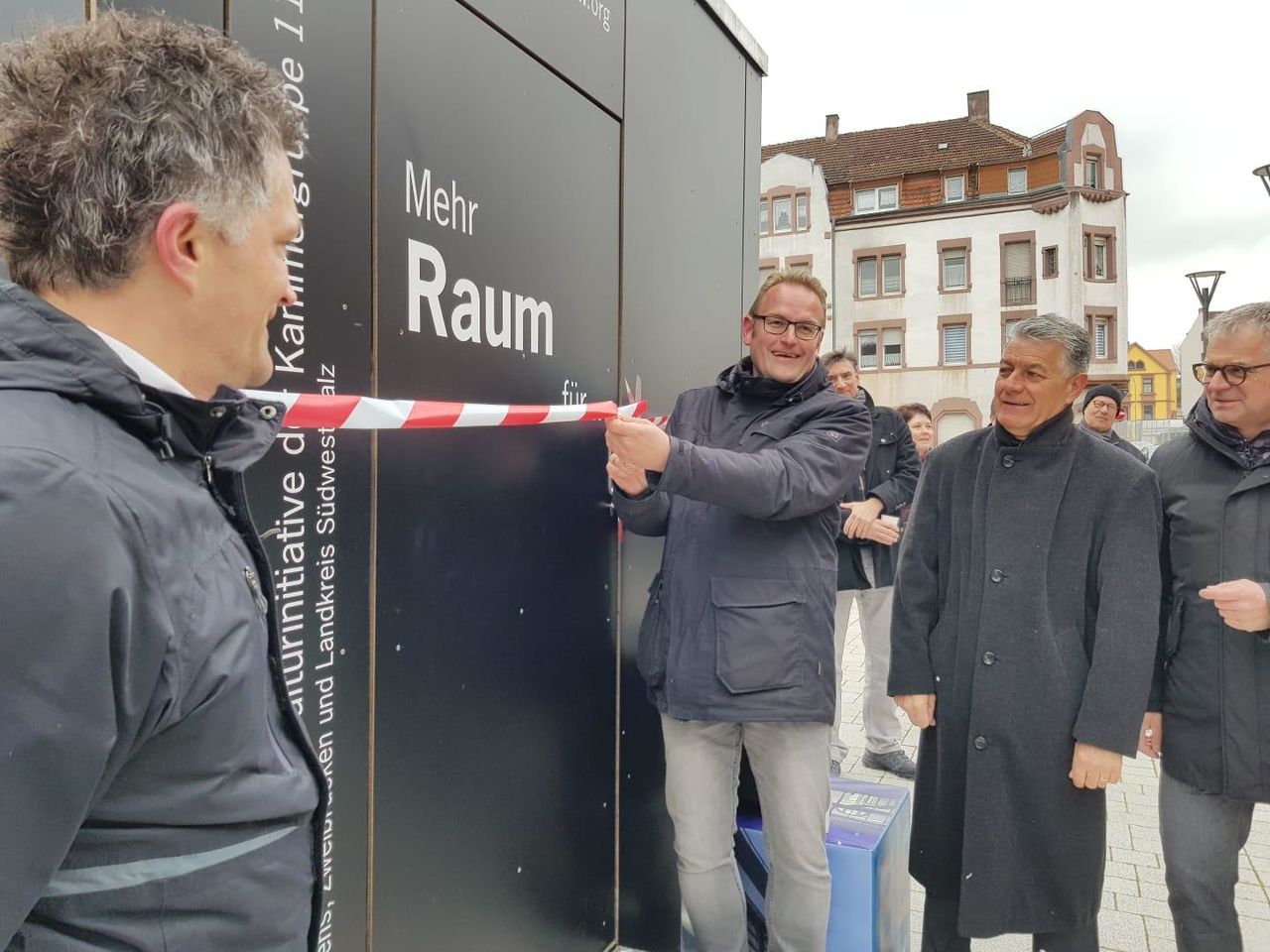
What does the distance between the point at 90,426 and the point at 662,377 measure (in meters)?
2.74

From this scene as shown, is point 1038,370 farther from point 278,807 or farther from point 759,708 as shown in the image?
point 278,807

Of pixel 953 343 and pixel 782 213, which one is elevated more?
pixel 782 213

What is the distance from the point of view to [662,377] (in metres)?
3.56

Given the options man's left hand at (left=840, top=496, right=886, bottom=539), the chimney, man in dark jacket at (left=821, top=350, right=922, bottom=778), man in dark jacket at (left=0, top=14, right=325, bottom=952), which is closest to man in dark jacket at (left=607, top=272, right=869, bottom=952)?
man in dark jacket at (left=0, top=14, right=325, bottom=952)

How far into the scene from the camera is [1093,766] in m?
2.52

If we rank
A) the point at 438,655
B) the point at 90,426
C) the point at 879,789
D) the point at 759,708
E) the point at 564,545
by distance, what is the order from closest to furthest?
the point at 90,426 → the point at 438,655 → the point at 759,708 → the point at 564,545 → the point at 879,789

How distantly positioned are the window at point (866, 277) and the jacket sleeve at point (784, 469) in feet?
97.8

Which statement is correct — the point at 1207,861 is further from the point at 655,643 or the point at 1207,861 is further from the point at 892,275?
→ the point at 892,275

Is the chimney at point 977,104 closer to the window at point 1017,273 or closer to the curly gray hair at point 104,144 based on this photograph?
the window at point 1017,273

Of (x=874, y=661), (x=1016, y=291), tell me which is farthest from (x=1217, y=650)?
(x=1016, y=291)

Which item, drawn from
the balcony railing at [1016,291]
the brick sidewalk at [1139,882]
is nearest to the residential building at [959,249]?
the balcony railing at [1016,291]

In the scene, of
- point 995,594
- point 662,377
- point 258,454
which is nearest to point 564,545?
point 662,377

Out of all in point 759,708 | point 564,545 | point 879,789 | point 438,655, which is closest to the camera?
point 438,655

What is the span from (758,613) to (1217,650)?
1.26 m
